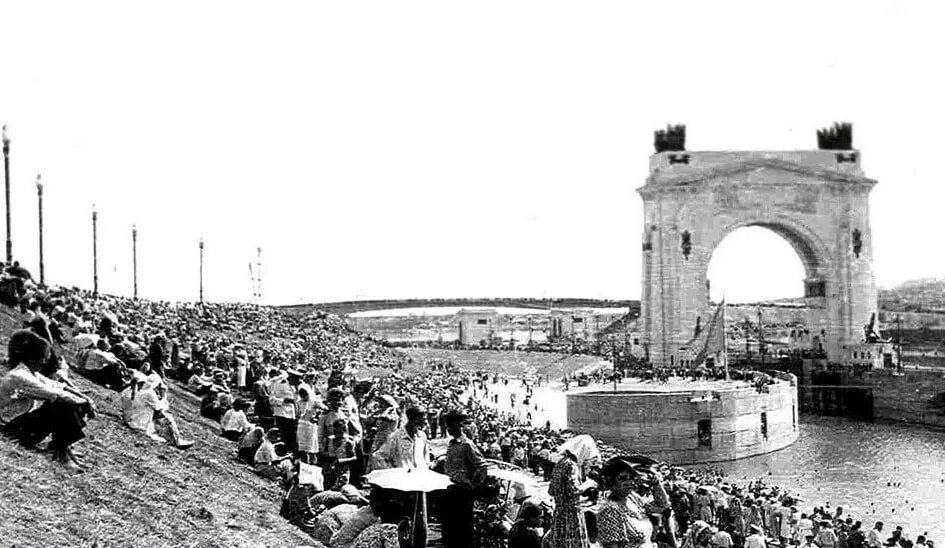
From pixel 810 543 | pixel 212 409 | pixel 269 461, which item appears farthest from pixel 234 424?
pixel 810 543

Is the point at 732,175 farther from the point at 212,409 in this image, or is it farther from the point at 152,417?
the point at 152,417

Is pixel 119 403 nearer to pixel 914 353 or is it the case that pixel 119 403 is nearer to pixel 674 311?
pixel 674 311

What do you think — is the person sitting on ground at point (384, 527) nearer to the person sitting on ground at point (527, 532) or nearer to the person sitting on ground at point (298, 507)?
the person sitting on ground at point (527, 532)

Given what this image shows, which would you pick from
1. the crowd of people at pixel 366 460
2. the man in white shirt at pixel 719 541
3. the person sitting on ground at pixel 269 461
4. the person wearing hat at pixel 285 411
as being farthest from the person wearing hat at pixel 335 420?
the man in white shirt at pixel 719 541

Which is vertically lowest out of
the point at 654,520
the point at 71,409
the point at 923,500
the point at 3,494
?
the point at 923,500

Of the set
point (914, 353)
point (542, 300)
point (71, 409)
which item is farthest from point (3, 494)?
point (542, 300)

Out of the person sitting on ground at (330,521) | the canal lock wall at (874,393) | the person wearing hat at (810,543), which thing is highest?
the person sitting on ground at (330,521)

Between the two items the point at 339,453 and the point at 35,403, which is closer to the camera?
the point at 35,403
